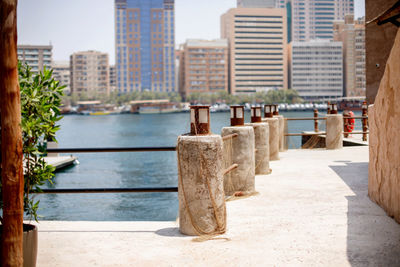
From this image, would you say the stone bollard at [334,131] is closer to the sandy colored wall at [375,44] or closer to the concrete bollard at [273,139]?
the concrete bollard at [273,139]

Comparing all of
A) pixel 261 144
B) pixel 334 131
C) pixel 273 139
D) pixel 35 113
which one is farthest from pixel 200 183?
pixel 334 131

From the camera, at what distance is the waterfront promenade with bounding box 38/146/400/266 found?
5078 mm

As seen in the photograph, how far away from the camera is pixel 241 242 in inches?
226

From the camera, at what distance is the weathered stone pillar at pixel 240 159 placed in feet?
29.1

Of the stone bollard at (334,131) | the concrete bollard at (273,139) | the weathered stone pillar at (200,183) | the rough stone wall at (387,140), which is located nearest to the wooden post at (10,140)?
the weathered stone pillar at (200,183)

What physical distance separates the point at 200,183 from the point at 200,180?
1.6 inches

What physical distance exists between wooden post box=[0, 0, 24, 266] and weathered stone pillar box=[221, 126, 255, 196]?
5.26 metres

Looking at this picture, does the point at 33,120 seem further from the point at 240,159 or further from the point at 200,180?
the point at 240,159

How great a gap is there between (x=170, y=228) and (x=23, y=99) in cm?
278

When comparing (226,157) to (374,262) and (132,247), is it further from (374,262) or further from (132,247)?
(374,262)

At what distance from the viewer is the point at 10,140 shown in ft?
12.7

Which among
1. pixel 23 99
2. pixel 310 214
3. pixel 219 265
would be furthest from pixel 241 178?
pixel 23 99

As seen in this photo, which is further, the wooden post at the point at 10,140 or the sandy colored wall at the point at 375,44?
the sandy colored wall at the point at 375,44

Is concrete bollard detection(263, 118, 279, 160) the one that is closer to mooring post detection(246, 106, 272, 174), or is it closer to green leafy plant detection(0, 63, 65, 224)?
mooring post detection(246, 106, 272, 174)
